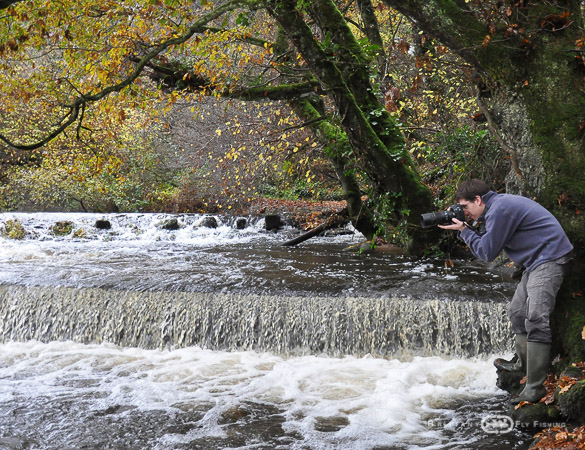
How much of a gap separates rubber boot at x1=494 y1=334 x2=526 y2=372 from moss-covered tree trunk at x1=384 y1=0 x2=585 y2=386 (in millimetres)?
264

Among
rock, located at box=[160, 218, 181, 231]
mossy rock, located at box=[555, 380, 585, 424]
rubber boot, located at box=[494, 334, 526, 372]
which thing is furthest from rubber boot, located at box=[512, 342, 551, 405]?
rock, located at box=[160, 218, 181, 231]

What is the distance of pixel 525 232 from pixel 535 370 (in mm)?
992

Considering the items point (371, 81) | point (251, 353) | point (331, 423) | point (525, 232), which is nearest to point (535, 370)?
point (525, 232)

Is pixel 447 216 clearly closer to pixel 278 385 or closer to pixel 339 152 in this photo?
pixel 278 385

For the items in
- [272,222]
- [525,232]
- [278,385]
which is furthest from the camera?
[272,222]

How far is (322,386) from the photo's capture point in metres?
5.40

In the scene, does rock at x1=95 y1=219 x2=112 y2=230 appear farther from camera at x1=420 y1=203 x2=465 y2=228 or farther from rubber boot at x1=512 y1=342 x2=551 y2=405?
rubber boot at x1=512 y1=342 x2=551 y2=405

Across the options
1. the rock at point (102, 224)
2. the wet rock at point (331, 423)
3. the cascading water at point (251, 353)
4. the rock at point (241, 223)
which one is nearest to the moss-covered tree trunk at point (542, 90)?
the cascading water at point (251, 353)

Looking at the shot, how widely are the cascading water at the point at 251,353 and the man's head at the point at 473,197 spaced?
1682 mm

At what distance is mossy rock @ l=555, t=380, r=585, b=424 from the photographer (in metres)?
3.64

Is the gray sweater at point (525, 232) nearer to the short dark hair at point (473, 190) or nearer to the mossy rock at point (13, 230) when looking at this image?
the short dark hair at point (473, 190)

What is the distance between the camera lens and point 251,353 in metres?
6.56

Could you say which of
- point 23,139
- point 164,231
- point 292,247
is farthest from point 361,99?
point 23,139

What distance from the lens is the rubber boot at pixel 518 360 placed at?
14.4 feet
